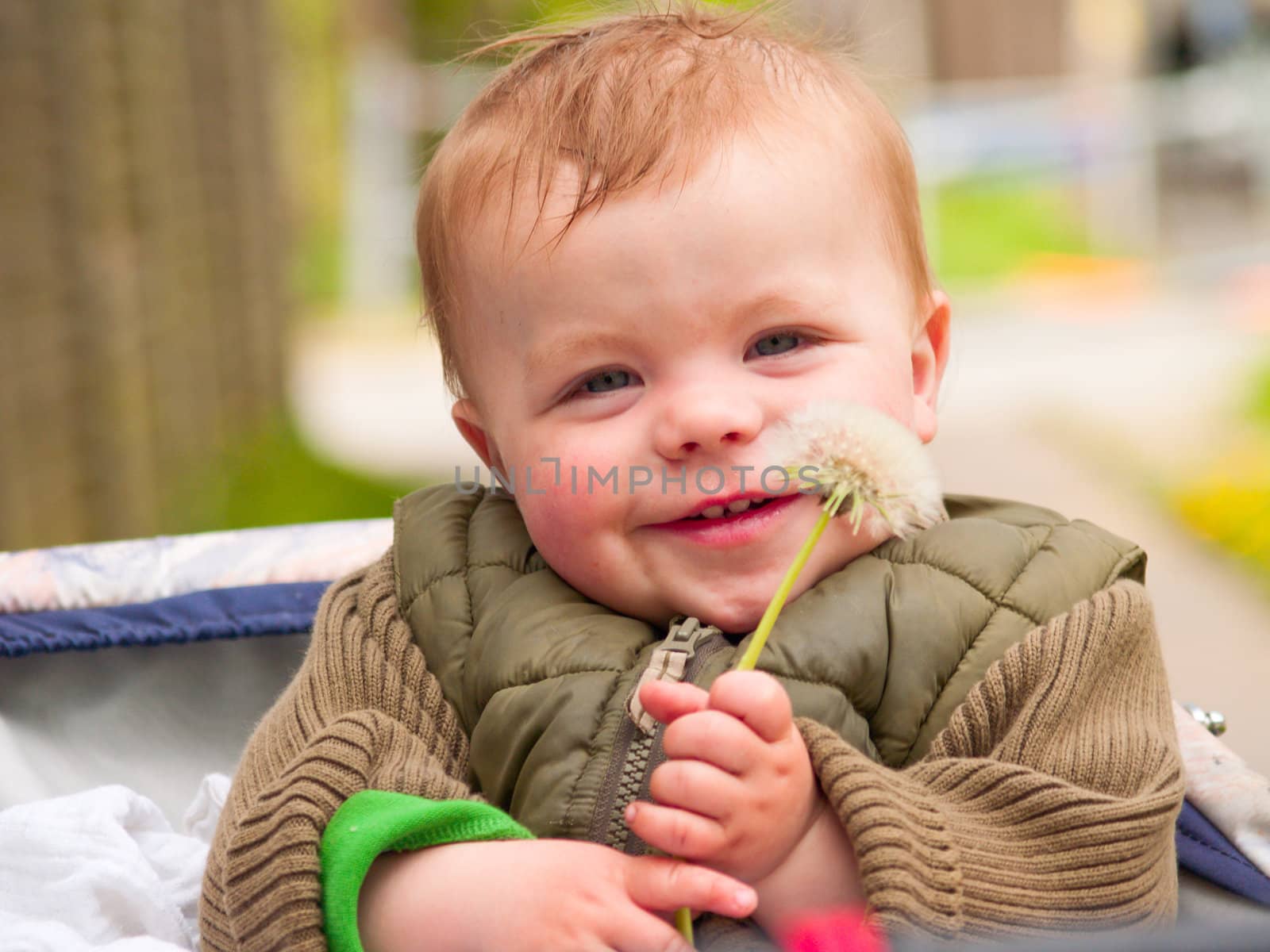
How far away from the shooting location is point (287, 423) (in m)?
7.39

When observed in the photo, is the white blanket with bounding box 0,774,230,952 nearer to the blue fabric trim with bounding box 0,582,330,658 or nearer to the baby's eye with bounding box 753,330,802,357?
the blue fabric trim with bounding box 0,582,330,658

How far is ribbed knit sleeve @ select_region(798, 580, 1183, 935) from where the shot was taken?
45.5 inches

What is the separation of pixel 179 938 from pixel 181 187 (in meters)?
5.16

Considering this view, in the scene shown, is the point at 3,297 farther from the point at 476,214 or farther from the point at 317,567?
the point at 476,214

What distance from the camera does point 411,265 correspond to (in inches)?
412

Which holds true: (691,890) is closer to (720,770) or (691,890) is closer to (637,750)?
(720,770)

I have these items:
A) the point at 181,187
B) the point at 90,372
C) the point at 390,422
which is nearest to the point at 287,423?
the point at 390,422

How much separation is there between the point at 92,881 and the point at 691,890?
2.16 ft

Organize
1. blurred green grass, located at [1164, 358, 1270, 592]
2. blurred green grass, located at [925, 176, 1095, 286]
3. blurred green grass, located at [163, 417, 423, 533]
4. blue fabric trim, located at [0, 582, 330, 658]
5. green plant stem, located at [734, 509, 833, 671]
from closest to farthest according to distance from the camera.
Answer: green plant stem, located at [734, 509, 833, 671] → blue fabric trim, located at [0, 582, 330, 658] → blurred green grass, located at [1164, 358, 1270, 592] → blurred green grass, located at [163, 417, 423, 533] → blurred green grass, located at [925, 176, 1095, 286]

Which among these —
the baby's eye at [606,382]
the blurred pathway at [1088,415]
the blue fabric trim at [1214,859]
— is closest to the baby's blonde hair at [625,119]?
the baby's eye at [606,382]

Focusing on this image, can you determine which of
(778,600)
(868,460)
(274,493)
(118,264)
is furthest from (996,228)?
(778,600)

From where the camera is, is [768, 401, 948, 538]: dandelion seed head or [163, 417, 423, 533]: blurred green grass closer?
[768, 401, 948, 538]: dandelion seed head

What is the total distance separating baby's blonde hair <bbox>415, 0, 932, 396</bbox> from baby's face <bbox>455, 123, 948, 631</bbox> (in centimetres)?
3

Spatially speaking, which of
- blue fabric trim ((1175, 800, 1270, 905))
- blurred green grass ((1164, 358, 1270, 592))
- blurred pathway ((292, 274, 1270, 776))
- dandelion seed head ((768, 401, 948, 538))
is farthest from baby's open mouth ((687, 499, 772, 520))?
blurred green grass ((1164, 358, 1270, 592))
